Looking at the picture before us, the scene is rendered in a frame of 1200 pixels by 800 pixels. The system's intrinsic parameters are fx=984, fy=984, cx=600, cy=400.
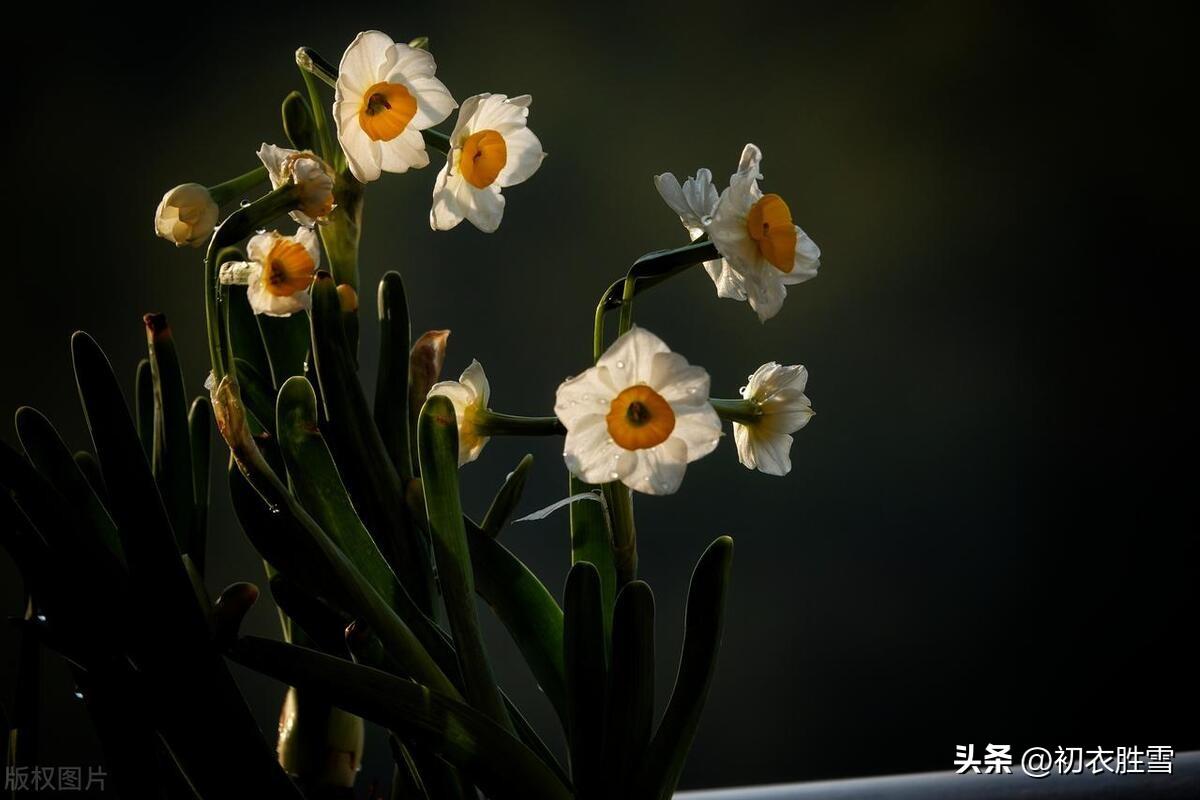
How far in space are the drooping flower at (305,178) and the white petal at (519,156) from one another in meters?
0.09

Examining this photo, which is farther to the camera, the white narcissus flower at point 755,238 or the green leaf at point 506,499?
the green leaf at point 506,499

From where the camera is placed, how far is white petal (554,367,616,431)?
15.5 inches

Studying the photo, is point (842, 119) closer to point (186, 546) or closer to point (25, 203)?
point (25, 203)

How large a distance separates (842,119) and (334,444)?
4.57 ft

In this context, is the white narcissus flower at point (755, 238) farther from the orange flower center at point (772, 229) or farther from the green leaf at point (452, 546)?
the green leaf at point (452, 546)

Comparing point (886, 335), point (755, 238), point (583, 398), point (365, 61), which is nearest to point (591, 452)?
point (583, 398)

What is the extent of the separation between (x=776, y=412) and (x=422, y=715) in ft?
0.70

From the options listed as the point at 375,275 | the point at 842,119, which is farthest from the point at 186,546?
the point at 842,119

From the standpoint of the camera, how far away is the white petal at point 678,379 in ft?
1.27

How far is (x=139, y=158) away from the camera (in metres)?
1.46

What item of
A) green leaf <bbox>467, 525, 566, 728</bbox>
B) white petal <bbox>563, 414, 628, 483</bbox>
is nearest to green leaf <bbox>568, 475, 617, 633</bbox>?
green leaf <bbox>467, 525, 566, 728</bbox>

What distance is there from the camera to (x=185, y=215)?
47 centimetres

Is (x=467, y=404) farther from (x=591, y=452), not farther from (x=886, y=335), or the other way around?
(x=886, y=335)

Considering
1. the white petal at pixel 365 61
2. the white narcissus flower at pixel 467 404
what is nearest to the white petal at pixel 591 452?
the white narcissus flower at pixel 467 404
